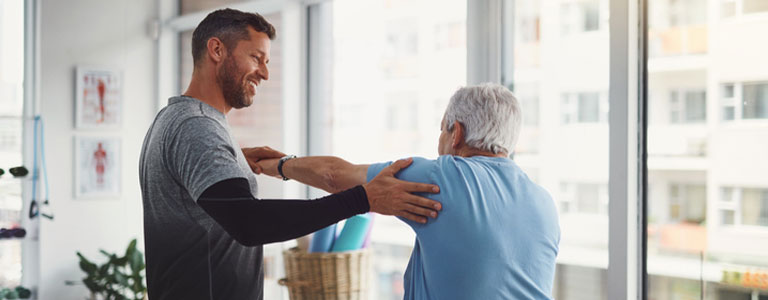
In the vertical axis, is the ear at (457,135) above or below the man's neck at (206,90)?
below

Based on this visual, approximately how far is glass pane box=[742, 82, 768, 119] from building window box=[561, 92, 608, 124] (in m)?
0.44

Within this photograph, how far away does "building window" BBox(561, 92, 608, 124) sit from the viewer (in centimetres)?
237

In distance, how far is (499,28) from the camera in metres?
2.68

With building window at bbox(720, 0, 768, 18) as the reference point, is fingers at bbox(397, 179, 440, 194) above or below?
below

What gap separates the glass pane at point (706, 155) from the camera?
2.03 metres

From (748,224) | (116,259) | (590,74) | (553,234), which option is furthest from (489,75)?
(116,259)

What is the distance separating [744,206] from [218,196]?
1.53m

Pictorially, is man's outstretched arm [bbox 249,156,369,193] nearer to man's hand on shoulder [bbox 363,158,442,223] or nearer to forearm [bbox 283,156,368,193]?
forearm [bbox 283,156,368,193]

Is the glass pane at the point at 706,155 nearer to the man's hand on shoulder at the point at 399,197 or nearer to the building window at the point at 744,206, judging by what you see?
the building window at the point at 744,206

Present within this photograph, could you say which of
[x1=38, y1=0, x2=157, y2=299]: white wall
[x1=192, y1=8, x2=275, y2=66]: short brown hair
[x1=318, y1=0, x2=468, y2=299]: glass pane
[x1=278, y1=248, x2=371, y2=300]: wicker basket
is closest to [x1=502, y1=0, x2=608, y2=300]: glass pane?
[x1=318, y1=0, x2=468, y2=299]: glass pane

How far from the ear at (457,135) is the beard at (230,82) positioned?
1.80ft

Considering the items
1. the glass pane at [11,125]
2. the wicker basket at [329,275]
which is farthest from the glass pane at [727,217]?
the glass pane at [11,125]

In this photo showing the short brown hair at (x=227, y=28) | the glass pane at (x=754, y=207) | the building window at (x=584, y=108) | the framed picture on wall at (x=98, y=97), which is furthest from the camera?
the framed picture on wall at (x=98, y=97)

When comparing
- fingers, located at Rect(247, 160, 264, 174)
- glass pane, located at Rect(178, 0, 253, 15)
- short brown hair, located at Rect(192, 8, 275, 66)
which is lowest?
fingers, located at Rect(247, 160, 264, 174)
